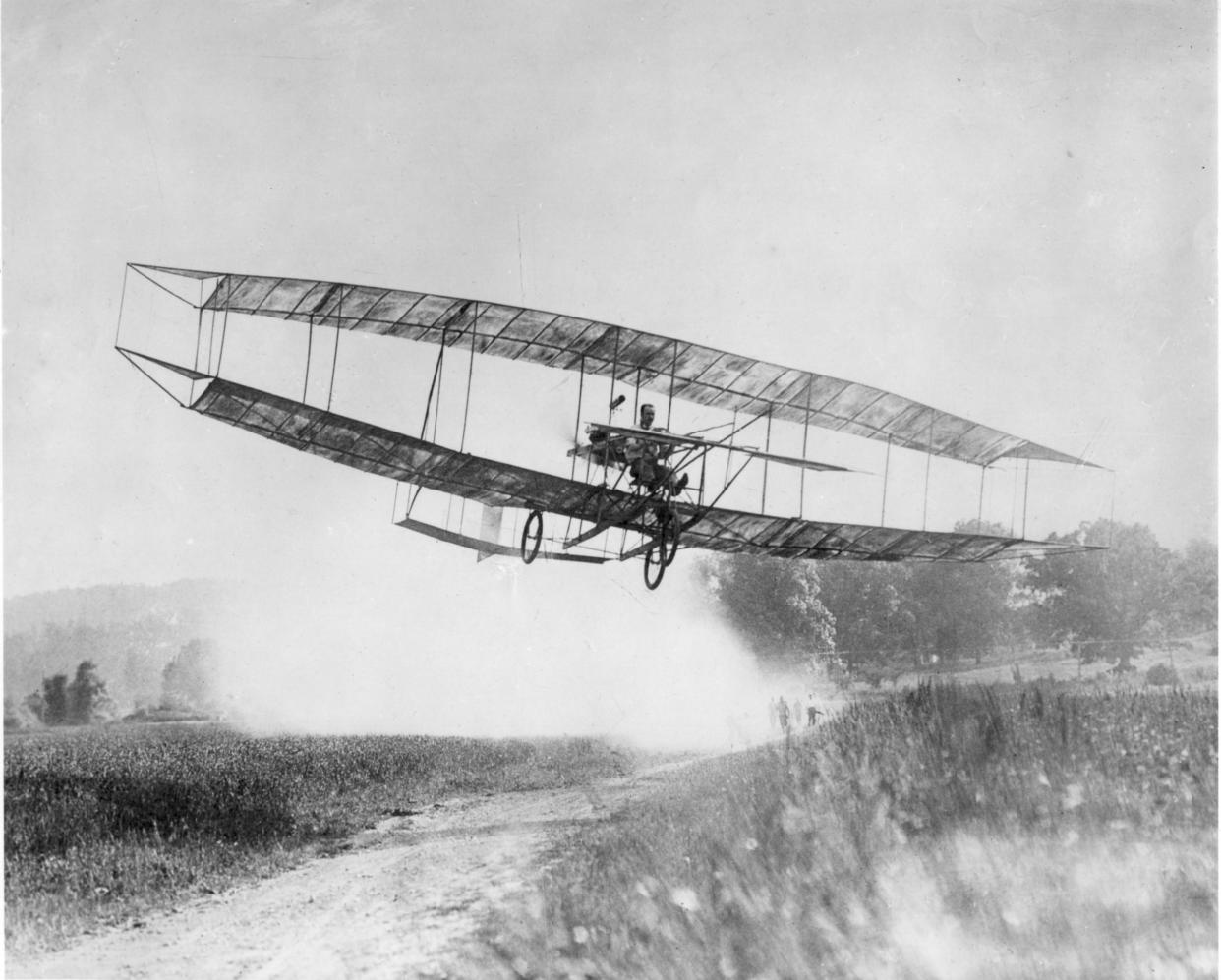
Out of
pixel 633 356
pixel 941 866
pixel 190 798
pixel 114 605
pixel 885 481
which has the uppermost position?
pixel 633 356

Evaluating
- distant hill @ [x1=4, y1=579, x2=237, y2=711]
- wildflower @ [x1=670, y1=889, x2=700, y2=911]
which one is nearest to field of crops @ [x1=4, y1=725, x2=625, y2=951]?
distant hill @ [x1=4, y1=579, x2=237, y2=711]

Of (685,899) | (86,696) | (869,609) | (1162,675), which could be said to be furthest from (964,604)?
(86,696)

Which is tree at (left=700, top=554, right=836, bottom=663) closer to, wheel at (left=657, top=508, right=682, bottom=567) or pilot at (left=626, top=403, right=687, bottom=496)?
wheel at (left=657, top=508, right=682, bottom=567)

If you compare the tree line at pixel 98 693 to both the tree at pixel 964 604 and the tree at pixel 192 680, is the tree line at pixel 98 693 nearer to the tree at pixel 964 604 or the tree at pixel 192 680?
the tree at pixel 192 680

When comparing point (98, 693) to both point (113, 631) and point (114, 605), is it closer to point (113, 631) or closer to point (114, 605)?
point (113, 631)

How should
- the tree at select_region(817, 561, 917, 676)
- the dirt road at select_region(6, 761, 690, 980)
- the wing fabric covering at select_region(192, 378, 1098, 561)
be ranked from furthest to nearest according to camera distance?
the tree at select_region(817, 561, 917, 676)
the wing fabric covering at select_region(192, 378, 1098, 561)
the dirt road at select_region(6, 761, 690, 980)

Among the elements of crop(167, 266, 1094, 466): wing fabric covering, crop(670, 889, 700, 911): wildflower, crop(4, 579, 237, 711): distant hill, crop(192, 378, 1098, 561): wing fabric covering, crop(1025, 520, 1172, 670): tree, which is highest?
crop(167, 266, 1094, 466): wing fabric covering

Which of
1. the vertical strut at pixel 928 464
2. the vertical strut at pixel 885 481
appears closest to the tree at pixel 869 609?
the vertical strut at pixel 928 464
